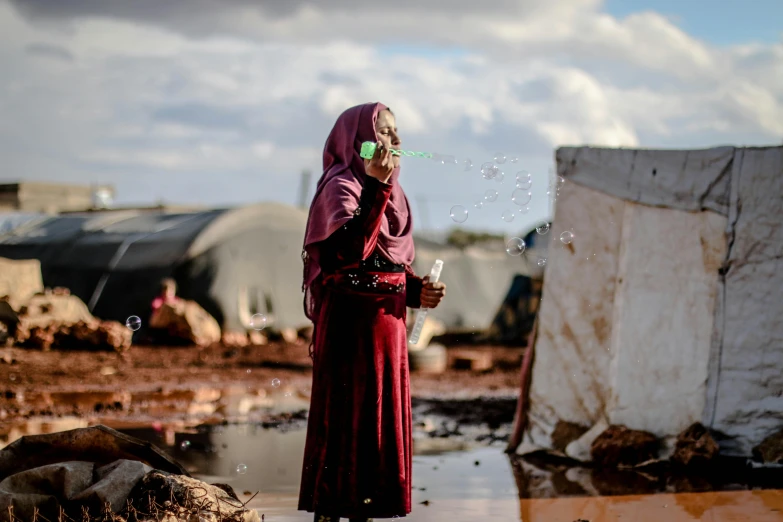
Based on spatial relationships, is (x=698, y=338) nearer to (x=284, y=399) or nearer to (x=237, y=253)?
(x=284, y=399)

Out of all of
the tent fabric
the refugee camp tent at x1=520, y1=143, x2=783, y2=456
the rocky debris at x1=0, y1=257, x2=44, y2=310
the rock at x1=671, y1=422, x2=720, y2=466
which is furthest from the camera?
the rocky debris at x1=0, y1=257, x2=44, y2=310

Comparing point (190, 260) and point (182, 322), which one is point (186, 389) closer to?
point (182, 322)

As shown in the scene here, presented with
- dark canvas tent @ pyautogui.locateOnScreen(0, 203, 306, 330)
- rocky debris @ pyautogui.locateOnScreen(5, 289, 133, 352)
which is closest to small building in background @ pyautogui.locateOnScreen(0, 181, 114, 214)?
dark canvas tent @ pyautogui.locateOnScreen(0, 203, 306, 330)

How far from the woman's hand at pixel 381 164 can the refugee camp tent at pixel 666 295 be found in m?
3.51

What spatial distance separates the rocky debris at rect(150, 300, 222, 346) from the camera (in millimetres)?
15539

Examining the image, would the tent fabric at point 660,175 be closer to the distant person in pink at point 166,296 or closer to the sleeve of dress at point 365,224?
the sleeve of dress at point 365,224

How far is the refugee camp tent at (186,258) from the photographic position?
16562 millimetres

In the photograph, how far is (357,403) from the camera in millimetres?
3791

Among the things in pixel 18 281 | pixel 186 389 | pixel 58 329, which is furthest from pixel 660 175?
pixel 18 281

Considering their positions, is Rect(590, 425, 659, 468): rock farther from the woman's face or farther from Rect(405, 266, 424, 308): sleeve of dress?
the woman's face

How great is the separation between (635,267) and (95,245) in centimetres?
1324

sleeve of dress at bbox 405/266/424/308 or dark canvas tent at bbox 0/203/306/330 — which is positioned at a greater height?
sleeve of dress at bbox 405/266/424/308

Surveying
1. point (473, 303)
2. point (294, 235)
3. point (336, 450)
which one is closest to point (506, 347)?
point (473, 303)

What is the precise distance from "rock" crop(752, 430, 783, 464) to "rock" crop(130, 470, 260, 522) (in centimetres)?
388
